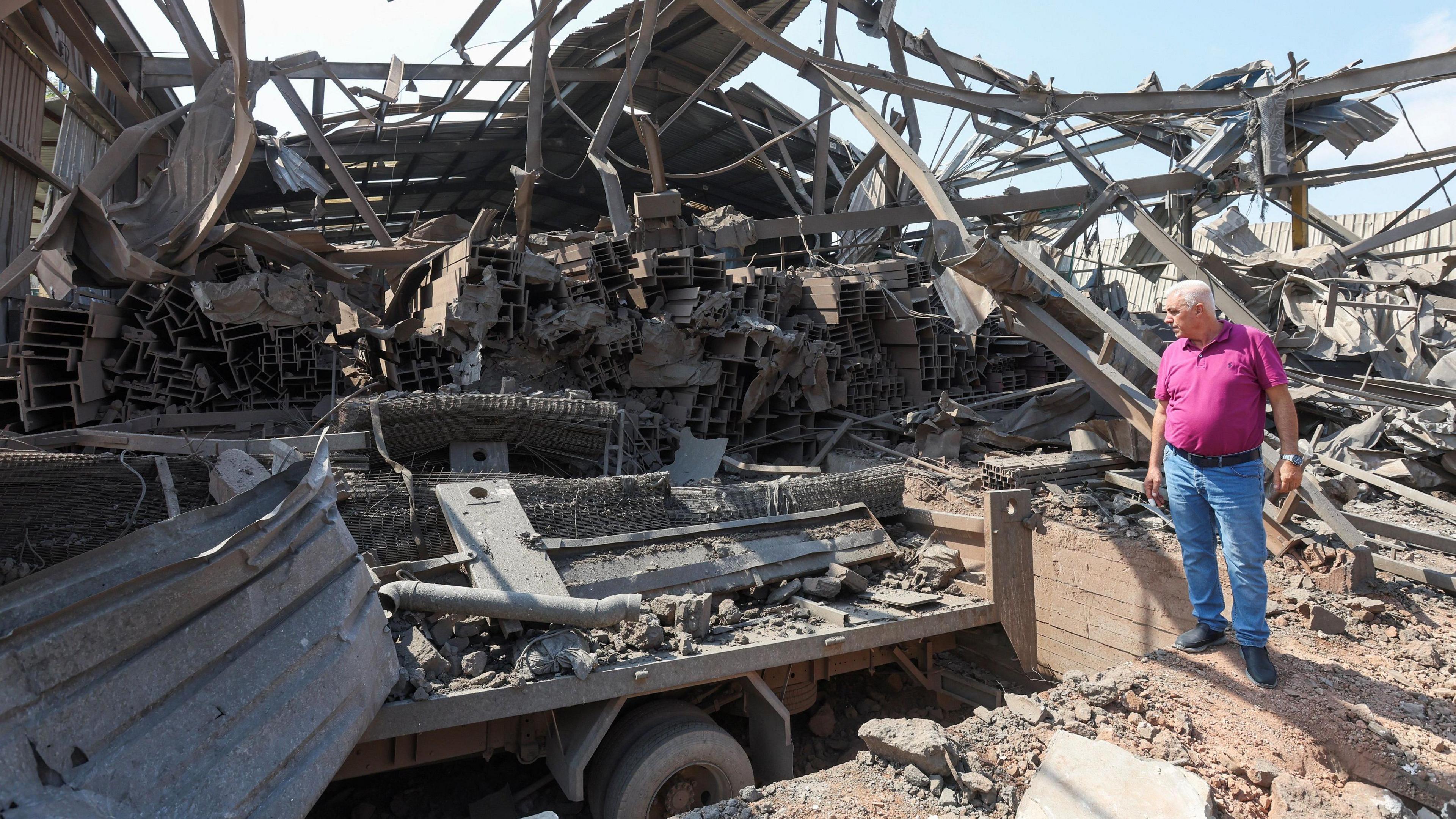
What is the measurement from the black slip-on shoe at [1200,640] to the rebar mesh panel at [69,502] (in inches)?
210

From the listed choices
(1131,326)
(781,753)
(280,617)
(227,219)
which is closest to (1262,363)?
(781,753)

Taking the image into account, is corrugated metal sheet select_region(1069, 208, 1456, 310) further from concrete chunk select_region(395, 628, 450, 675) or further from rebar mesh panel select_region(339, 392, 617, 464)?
concrete chunk select_region(395, 628, 450, 675)

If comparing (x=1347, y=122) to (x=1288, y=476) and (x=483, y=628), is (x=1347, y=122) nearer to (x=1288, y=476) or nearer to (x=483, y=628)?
(x=1288, y=476)

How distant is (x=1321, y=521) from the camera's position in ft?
17.6

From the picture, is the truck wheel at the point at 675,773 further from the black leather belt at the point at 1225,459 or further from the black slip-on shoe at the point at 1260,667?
the black leather belt at the point at 1225,459

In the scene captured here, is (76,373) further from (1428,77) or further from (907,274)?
(1428,77)

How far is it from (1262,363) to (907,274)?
758cm

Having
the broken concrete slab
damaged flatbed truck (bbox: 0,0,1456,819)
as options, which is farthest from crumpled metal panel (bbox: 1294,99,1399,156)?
the broken concrete slab

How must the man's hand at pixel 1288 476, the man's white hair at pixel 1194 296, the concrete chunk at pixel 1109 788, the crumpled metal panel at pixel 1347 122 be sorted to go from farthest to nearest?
1. the crumpled metal panel at pixel 1347 122
2. the man's white hair at pixel 1194 296
3. the man's hand at pixel 1288 476
4. the concrete chunk at pixel 1109 788

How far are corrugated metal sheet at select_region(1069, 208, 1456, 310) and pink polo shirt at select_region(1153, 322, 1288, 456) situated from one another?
899 cm

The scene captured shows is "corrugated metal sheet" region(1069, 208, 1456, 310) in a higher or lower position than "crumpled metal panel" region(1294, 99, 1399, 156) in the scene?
lower

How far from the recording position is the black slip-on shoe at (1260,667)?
11.9 feet

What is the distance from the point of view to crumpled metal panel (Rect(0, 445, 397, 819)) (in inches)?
89.0

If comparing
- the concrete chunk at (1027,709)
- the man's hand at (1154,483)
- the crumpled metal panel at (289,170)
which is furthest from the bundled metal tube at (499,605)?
the crumpled metal panel at (289,170)
